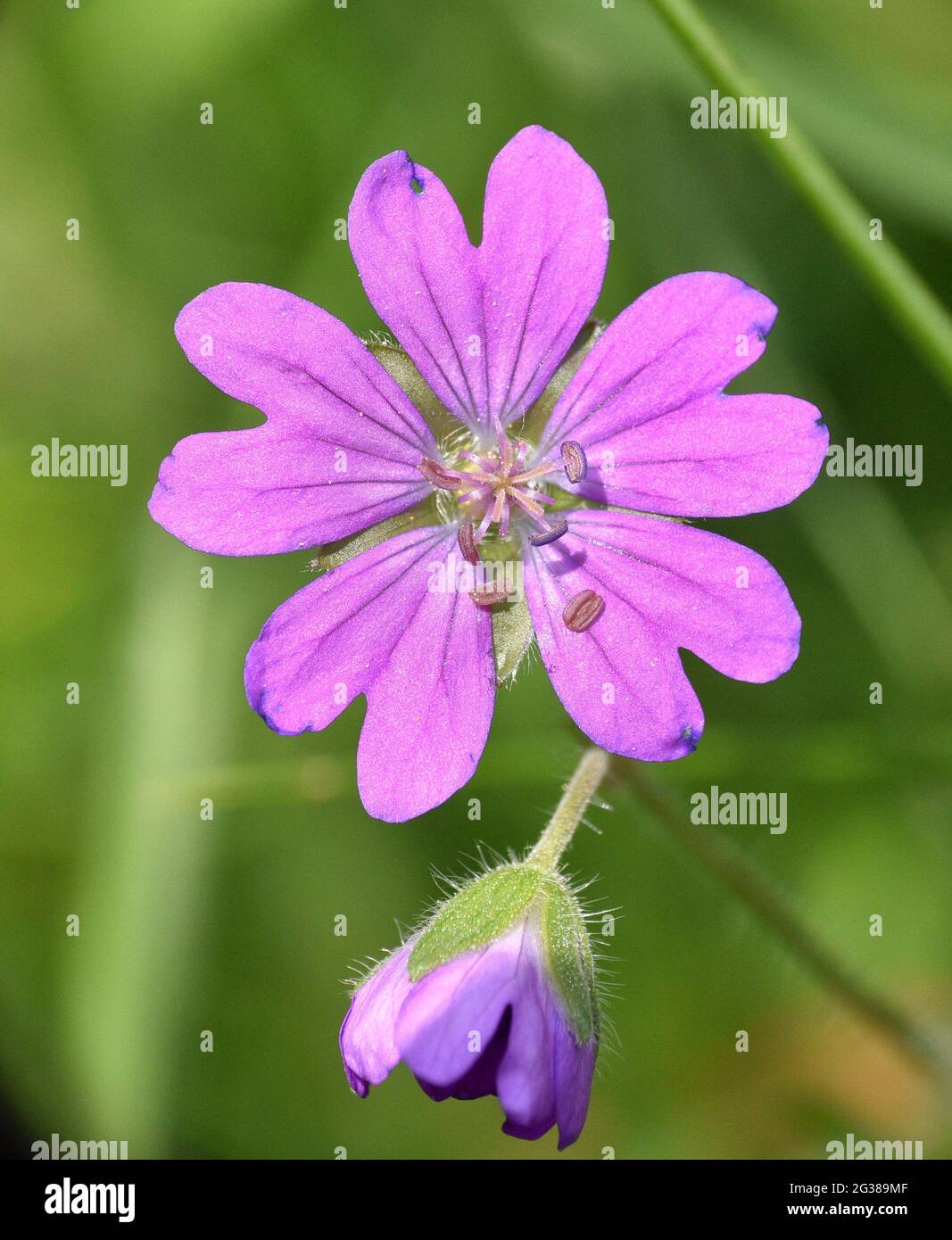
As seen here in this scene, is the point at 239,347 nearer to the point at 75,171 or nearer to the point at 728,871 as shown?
the point at 728,871

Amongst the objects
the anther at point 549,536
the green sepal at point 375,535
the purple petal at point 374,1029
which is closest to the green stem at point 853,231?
the anther at point 549,536

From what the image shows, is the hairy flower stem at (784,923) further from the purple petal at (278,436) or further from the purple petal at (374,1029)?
the purple petal at (278,436)

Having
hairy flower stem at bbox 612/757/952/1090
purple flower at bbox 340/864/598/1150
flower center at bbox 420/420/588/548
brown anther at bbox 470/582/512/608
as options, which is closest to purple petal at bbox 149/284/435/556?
flower center at bbox 420/420/588/548

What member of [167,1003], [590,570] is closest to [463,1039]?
[590,570]

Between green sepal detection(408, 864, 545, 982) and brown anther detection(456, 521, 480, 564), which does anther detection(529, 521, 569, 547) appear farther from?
green sepal detection(408, 864, 545, 982)

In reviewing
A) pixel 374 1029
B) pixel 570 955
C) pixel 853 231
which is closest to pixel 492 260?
pixel 853 231
